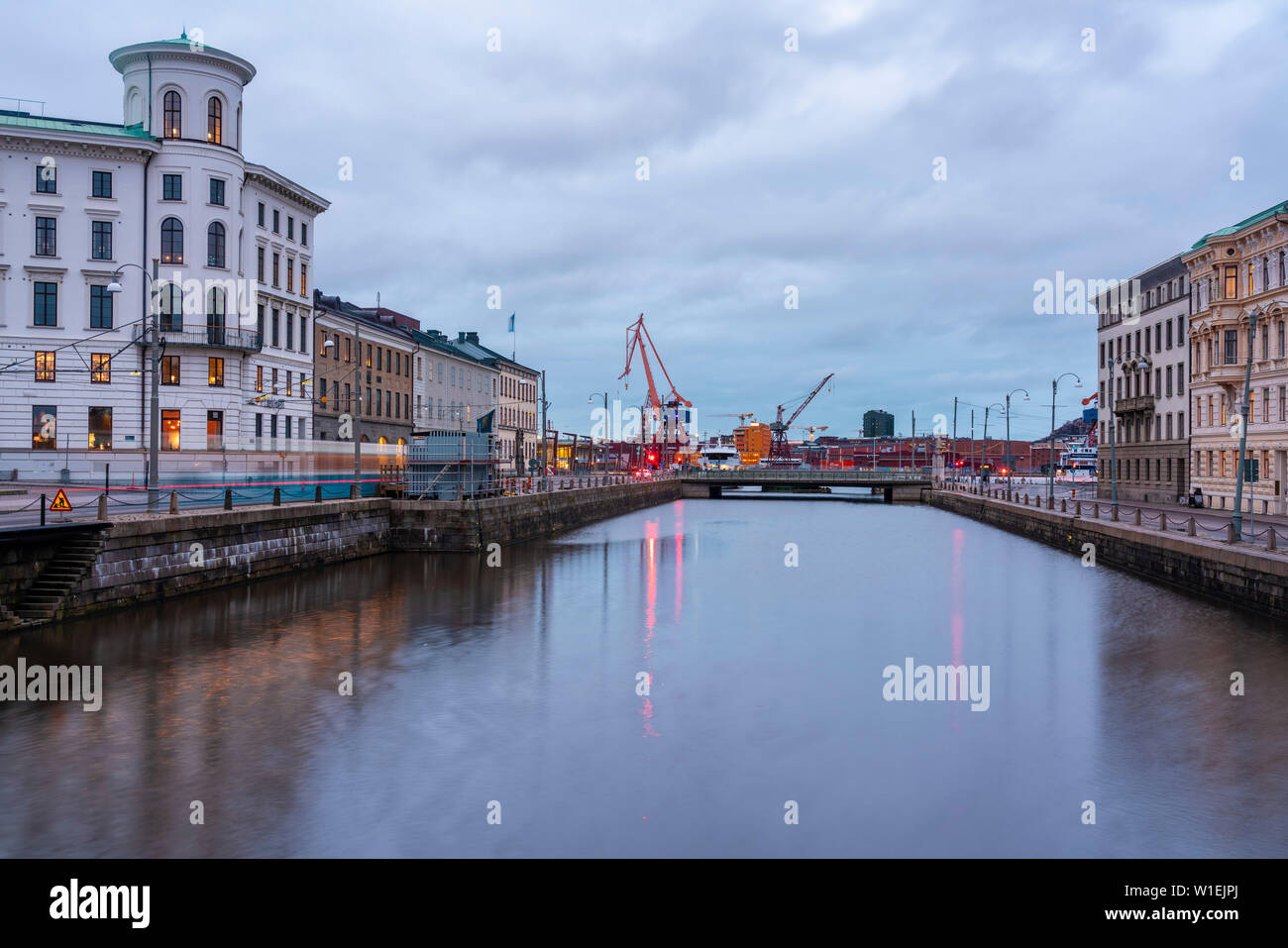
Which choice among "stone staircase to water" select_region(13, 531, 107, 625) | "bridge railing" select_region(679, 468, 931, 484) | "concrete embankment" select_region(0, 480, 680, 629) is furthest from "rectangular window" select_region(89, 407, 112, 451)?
"bridge railing" select_region(679, 468, 931, 484)

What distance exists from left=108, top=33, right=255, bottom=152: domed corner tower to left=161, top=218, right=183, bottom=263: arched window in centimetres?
470

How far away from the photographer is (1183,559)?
1410 inches

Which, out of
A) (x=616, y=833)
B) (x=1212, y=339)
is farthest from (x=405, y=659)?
(x=1212, y=339)

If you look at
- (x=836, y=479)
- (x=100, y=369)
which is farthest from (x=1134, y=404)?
(x=100, y=369)

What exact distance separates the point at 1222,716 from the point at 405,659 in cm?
1821

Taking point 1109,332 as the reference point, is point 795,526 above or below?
below

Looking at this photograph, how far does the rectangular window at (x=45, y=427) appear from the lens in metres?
50.9

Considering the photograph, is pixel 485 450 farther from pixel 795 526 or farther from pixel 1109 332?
pixel 1109 332

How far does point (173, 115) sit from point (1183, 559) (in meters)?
55.2

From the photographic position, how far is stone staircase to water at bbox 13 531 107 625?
80.4ft

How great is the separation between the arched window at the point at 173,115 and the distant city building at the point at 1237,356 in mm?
58573

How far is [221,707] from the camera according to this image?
19.2 m

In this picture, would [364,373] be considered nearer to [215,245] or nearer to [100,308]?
[215,245]
